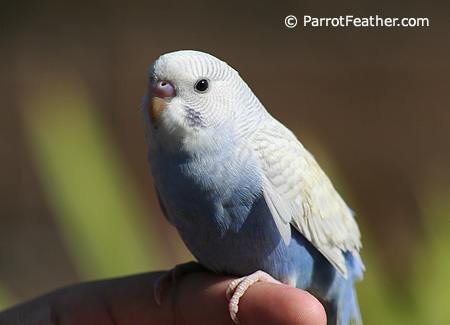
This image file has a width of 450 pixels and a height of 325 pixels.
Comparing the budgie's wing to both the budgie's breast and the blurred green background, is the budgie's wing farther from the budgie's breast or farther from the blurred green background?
the blurred green background

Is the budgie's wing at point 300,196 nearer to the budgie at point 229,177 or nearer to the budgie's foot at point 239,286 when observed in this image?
the budgie at point 229,177

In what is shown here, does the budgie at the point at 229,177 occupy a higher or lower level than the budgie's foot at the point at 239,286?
higher

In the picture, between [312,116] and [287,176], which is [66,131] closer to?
[287,176]

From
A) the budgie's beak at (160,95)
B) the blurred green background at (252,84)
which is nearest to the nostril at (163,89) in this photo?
the budgie's beak at (160,95)

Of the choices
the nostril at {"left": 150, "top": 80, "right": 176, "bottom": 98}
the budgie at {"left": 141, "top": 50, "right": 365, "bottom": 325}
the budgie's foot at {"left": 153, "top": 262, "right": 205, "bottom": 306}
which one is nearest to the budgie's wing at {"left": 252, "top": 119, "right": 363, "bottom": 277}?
the budgie at {"left": 141, "top": 50, "right": 365, "bottom": 325}

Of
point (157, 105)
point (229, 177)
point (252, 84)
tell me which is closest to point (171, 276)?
point (229, 177)

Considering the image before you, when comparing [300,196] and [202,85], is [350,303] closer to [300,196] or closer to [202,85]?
[300,196]

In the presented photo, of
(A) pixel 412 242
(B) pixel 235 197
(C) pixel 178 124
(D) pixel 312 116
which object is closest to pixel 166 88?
(C) pixel 178 124
